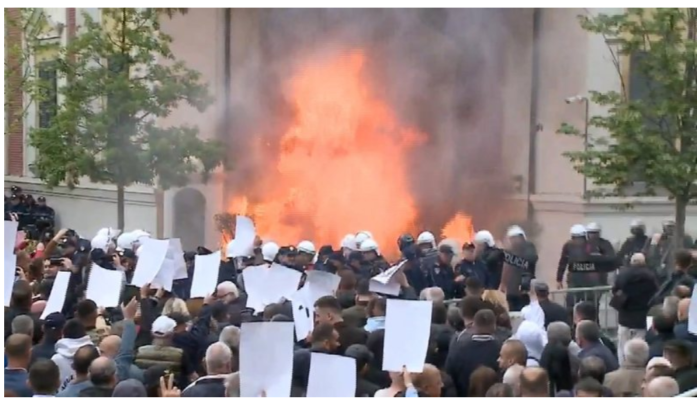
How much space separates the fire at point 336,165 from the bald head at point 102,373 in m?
14.1

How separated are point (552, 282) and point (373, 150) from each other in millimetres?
4229

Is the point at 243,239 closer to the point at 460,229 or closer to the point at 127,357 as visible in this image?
the point at 127,357

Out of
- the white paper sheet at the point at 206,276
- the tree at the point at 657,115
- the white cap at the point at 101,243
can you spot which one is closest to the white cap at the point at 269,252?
the white cap at the point at 101,243

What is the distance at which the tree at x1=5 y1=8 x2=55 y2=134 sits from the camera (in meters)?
20.0

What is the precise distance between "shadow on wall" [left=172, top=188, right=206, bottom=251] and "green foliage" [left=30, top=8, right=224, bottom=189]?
120 inches

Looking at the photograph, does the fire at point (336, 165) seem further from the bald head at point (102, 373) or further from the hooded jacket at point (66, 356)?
the bald head at point (102, 373)

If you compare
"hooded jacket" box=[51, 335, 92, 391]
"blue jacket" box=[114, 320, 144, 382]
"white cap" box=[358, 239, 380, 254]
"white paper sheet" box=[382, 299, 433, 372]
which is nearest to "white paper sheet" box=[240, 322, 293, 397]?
"white paper sheet" box=[382, 299, 433, 372]

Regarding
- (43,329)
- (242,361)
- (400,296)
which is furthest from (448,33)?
(242,361)

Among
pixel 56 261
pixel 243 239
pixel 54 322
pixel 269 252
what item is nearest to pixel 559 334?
pixel 54 322

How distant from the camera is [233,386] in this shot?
5.92 meters

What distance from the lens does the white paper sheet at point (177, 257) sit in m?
9.55

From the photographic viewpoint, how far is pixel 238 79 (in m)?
20.5

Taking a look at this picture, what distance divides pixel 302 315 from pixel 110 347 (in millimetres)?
1540

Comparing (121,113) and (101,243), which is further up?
(121,113)
